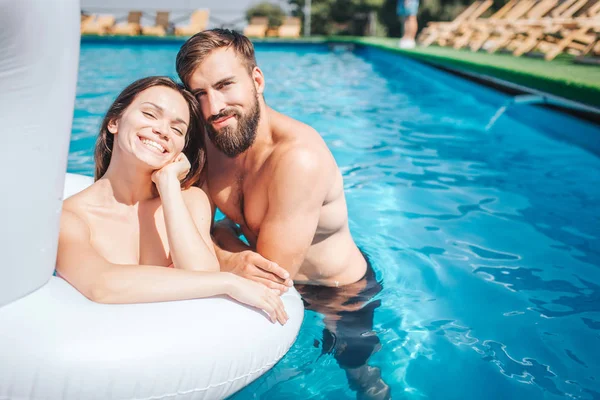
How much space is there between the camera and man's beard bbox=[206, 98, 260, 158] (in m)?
2.43

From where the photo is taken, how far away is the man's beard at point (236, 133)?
2.43 m

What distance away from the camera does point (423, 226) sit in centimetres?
409

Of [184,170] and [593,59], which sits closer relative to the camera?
[184,170]

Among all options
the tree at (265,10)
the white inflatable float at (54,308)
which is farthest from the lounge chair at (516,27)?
the tree at (265,10)

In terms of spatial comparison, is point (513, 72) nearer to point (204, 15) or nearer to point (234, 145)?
point (234, 145)

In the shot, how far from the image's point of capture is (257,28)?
21.0 meters

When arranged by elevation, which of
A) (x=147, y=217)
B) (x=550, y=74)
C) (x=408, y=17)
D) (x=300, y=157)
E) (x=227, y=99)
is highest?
(x=408, y=17)

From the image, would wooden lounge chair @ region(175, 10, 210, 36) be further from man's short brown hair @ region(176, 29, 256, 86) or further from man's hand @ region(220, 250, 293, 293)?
man's hand @ region(220, 250, 293, 293)

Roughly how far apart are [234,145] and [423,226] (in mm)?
2023

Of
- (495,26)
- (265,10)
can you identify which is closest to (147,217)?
(495,26)

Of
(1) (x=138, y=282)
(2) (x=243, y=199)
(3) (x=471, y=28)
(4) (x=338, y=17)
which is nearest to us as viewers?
(1) (x=138, y=282)

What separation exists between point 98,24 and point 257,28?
18.6 ft

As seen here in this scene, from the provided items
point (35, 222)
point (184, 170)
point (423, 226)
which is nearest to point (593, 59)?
point (423, 226)

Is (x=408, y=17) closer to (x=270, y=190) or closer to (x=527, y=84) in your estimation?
(x=527, y=84)
